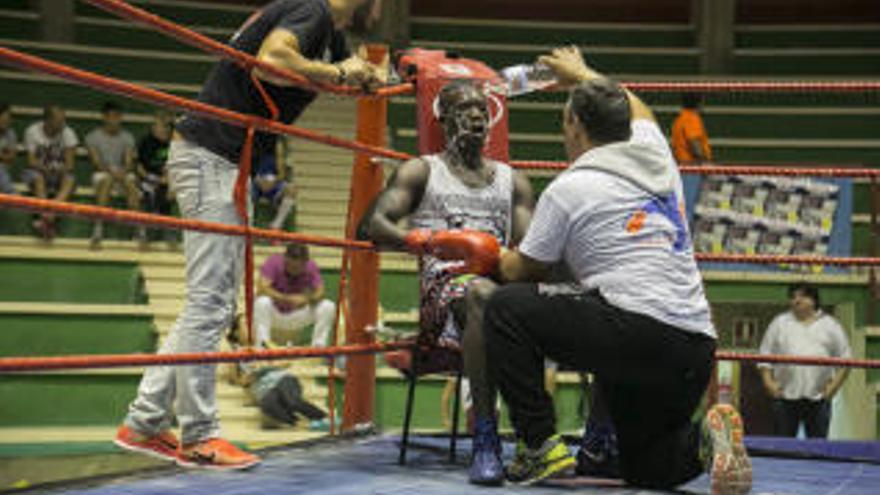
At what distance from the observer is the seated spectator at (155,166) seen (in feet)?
21.7

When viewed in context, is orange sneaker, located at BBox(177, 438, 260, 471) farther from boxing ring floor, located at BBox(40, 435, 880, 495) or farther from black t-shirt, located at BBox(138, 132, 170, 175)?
black t-shirt, located at BBox(138, 132, 170, 175)

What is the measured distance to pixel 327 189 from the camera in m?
7.52

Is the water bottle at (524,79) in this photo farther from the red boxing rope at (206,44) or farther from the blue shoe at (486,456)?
the blue shoe at (486,456)

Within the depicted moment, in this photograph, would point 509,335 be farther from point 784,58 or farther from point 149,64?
point 784,58

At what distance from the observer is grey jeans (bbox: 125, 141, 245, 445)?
2.38m

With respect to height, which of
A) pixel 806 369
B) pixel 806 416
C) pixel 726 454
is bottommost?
pixel 806 416

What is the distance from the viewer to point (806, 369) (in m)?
5.27

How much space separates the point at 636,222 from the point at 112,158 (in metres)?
5.33

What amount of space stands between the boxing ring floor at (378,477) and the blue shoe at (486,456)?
0.08 ft

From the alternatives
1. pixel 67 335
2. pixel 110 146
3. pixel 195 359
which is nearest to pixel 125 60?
pixel 110 146

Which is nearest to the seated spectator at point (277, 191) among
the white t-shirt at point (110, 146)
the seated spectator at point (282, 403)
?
the white t-shirt at point (110, 146)

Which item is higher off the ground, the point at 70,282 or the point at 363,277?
the point at 363,277

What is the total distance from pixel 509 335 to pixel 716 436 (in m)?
0.43

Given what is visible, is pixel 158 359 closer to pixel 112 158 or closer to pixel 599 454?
pixel 599 454
